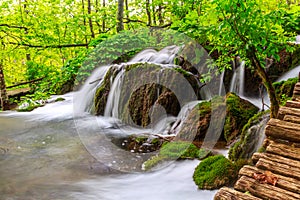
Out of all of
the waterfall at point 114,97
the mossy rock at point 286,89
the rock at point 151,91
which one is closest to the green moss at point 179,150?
the rock at point 151,91

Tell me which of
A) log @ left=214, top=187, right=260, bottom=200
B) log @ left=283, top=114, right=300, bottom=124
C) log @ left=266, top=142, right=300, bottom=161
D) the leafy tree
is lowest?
log @ left=214, top=187, right=260, bottom=200

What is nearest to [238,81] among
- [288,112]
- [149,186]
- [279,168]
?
[149,186]

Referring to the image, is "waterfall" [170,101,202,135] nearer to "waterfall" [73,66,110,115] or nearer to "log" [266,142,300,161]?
"log" [266,142,300,161]

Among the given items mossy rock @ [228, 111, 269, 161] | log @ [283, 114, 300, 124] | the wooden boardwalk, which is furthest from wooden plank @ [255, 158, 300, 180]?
mossy rock @ [228, 111, 269, 161]

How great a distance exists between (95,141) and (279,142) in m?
4.89

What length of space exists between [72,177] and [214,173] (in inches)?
98.7

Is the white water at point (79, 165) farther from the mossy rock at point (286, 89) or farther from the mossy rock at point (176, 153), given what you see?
the mossy rock at point (286, 89)

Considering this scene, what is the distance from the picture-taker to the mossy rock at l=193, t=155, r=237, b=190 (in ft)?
12.4

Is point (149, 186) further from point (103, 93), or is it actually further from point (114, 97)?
point (103, 93)

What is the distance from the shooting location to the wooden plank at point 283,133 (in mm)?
2318

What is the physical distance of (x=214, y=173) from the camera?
3906 millimetres

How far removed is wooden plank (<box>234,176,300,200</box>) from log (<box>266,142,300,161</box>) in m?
0.42

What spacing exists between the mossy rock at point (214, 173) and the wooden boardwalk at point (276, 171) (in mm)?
1515

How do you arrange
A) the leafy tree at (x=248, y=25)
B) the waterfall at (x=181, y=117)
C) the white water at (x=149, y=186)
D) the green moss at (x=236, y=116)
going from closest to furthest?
the leafy tree at (x=248, y=25)
the white water at (x=149, y=186)
the green moss at (x=236, y=116)
the waterfall at (x=181, y=117)
